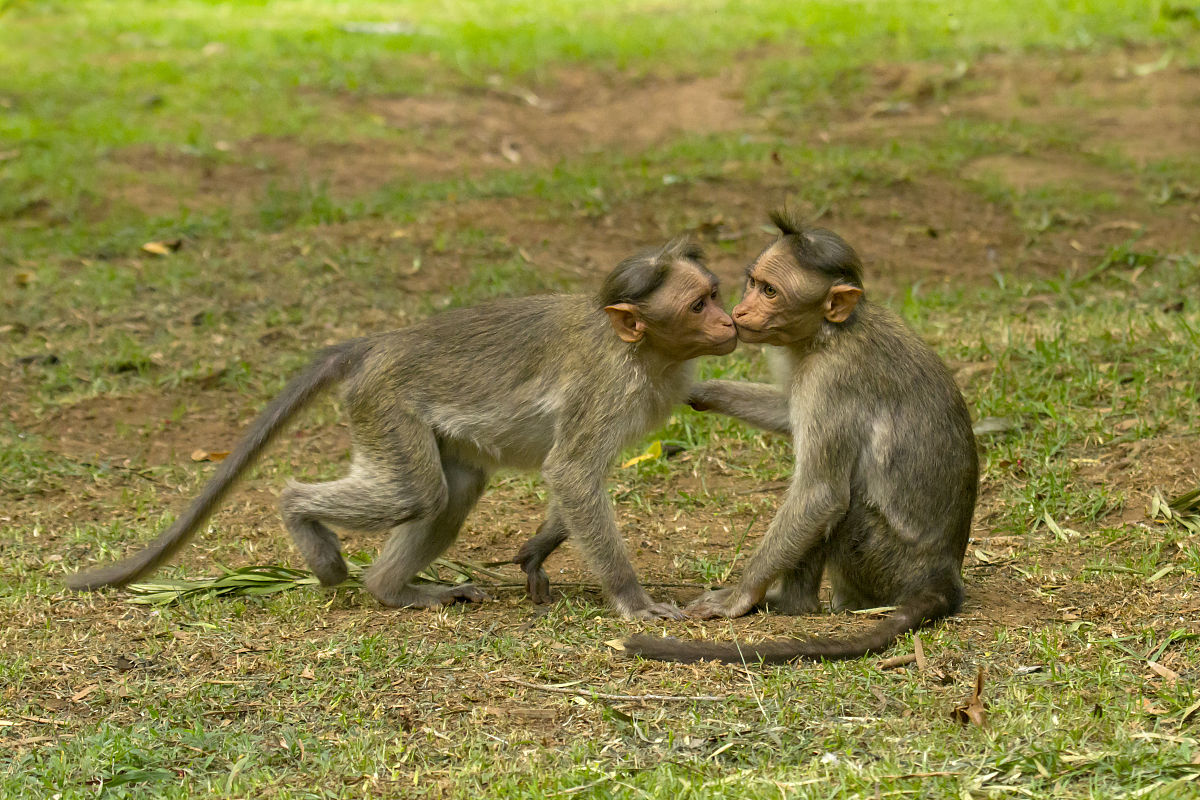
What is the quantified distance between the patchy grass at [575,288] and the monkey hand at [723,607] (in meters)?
→ 0.14

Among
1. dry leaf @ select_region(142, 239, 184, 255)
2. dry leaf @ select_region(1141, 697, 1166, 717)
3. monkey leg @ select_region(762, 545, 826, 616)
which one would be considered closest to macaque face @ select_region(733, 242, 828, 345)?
monkey leg @ select_region(762, 545, 826, 616)

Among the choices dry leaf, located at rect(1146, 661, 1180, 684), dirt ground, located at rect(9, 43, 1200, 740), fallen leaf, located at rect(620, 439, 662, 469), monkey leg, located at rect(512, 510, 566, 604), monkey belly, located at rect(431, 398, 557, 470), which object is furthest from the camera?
fallen leaf, located at rect(620, 439, 662, 469)

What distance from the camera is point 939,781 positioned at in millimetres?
4270

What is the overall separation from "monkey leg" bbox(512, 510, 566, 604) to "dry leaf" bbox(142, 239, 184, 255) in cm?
566

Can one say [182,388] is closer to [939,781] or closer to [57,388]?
[57,388]

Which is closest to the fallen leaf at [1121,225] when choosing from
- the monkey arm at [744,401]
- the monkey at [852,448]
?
the monkey at [852,448]

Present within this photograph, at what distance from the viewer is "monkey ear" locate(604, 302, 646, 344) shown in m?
5.87

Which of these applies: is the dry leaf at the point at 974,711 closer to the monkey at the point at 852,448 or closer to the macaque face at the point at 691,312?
the monkey at the point at 852,448

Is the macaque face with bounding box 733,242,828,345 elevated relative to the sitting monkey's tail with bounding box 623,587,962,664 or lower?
elevated

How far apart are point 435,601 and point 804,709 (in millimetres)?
2071

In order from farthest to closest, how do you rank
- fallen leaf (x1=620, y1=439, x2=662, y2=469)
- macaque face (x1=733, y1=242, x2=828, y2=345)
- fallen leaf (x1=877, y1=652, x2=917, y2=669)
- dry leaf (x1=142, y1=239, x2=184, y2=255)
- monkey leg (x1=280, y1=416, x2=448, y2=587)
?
dry leaf (x1=142, y1=239, x2=184, y2=255), fallen leaf (x1=620, y1=439, x2=662, y2=469), monkey leg (x1=280, y1=416, x2=448, y2=587), macaque face (x1=733, y1=242, x2=828, y2=345), fallen leaf (x1=877, y1=652, x2=917, y2=669)

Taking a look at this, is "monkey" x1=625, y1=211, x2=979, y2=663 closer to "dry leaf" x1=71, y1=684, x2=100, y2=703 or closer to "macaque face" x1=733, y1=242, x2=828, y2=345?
"macaque face" x1=733, y1=242, x2=828, y2=345

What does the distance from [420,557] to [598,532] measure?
0.91 meters

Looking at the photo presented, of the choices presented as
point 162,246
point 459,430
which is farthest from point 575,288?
point 459,430
